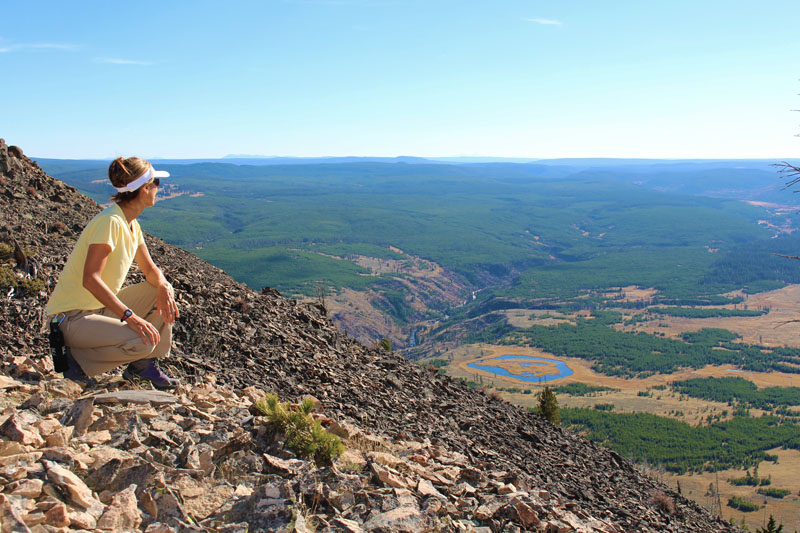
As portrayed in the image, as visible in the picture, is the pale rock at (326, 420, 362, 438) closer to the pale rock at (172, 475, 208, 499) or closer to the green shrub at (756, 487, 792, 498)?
the pale rock at (172, 475, 208, 499)

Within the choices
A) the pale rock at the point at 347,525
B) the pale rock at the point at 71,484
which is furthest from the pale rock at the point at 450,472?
the pale rock at the point at 71,484

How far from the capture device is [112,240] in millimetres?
6758

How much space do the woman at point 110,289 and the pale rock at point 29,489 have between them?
2.12 meters

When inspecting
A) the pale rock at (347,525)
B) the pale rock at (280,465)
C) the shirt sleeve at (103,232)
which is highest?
the shirt sleeve at (103,232)

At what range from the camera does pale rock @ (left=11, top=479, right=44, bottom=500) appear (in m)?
5.07

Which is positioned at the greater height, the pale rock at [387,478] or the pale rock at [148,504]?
the pale rock at [148,504]

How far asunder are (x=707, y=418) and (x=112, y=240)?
116343 mm

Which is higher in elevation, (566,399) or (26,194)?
(26,194)

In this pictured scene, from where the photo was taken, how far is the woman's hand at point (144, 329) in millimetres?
7008

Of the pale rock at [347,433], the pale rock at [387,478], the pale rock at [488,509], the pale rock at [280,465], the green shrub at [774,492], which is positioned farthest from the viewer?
the green shrub at [774,492]

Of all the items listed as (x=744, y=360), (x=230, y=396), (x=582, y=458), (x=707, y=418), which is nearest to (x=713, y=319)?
(x=744, y=360)

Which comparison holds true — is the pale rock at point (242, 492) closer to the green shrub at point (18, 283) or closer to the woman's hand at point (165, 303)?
the woman's hand at point (165, 303)

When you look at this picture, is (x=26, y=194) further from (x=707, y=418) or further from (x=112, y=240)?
(x=707, y=418)

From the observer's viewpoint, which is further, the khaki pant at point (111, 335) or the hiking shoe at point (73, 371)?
the hiking shoe at point (73, 371)
